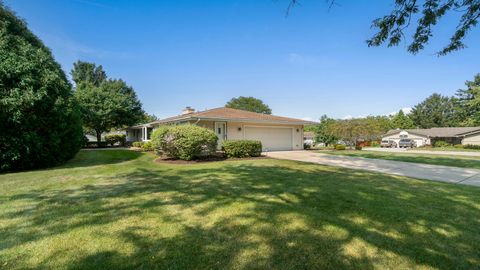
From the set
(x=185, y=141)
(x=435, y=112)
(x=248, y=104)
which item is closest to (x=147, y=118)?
(x=248, y=104)

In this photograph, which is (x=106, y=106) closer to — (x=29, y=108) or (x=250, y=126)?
(x=250, y=126)

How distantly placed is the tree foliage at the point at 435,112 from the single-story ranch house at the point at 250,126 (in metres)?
55.8

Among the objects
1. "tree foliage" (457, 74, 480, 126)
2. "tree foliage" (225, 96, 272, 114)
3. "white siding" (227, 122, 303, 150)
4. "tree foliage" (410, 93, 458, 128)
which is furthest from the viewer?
"tree foliage" (225, 96, 272, 114)

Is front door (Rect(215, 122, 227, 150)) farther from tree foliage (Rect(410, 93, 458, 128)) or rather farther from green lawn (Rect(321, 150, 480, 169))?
tree foliage (Rect(410, 93, 458, 128))

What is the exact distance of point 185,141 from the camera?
10922 mm

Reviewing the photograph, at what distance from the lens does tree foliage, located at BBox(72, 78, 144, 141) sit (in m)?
25.8

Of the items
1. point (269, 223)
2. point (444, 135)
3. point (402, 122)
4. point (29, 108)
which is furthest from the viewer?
point (402, 122)

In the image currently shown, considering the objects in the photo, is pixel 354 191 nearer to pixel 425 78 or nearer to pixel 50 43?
pixel 425 78

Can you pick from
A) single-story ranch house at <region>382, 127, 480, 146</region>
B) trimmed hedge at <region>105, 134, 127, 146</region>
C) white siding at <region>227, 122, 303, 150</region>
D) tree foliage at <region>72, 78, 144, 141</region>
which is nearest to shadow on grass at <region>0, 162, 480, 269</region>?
white siding at <region>227, 122, 303, 150</region>

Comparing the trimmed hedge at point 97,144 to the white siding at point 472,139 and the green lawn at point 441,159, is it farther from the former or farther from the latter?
the white siding at point 472,139

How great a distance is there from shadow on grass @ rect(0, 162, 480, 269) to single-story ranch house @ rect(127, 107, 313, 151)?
10.0m

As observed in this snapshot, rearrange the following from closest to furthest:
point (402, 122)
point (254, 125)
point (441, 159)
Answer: point (441, 159), point (254, 125), point (402, 122)

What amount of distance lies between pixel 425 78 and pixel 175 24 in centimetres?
1485

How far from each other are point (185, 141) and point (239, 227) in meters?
8.08
